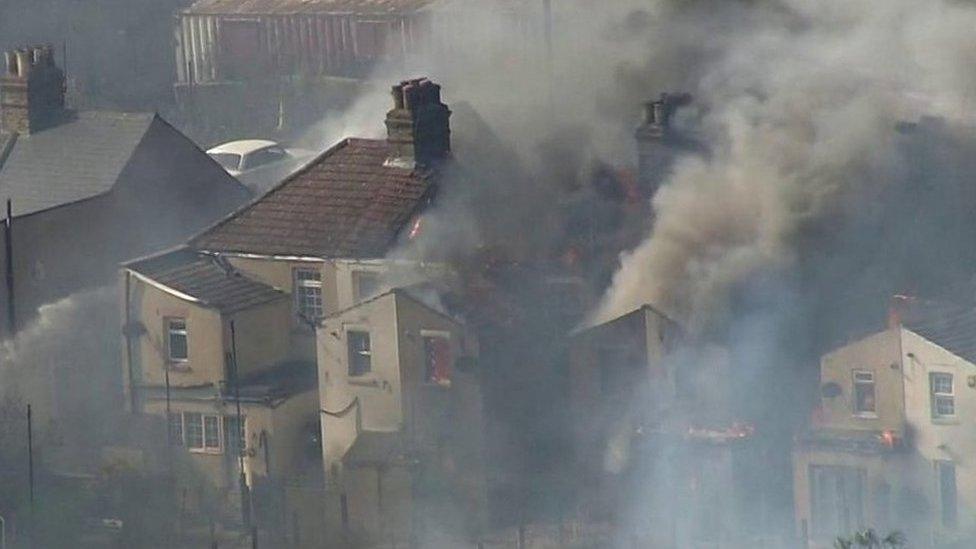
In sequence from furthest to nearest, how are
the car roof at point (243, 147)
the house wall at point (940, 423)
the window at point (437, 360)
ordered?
the car roof at point (243, 147) < the window at point (437, 360) < the house wall at point (940, 423)

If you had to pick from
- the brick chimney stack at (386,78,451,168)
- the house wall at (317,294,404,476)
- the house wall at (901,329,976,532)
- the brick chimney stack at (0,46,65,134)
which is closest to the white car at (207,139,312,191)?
the brick chimney stack at (0,46,65,134)

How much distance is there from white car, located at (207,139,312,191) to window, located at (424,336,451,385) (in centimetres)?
1453

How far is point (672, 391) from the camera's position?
26.3 meters

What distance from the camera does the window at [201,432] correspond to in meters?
27.9

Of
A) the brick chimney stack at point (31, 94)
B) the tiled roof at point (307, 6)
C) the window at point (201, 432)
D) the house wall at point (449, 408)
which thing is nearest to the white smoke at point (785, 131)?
the house wall at point (449, 408)

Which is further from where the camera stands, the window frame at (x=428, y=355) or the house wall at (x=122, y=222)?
the house wall at (x=122, y=222)

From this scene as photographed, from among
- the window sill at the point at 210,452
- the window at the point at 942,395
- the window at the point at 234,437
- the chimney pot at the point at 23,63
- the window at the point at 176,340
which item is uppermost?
the chimney pot at the point at 23,63

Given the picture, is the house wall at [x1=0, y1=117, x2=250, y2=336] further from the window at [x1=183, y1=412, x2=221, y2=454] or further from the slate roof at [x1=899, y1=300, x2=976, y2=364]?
the slate roof at [x1=899, y1=300, x2=976, y2=364]

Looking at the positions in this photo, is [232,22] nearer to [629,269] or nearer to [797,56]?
[797,56]

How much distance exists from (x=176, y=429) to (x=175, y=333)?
1100 mm

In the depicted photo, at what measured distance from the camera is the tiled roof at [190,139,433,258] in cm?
2820

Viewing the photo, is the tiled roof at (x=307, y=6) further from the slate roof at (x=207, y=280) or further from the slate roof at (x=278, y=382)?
the slate roof at (x=278, y=382)

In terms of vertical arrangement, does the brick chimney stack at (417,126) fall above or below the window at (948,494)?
above

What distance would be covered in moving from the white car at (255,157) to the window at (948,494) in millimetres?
18700
